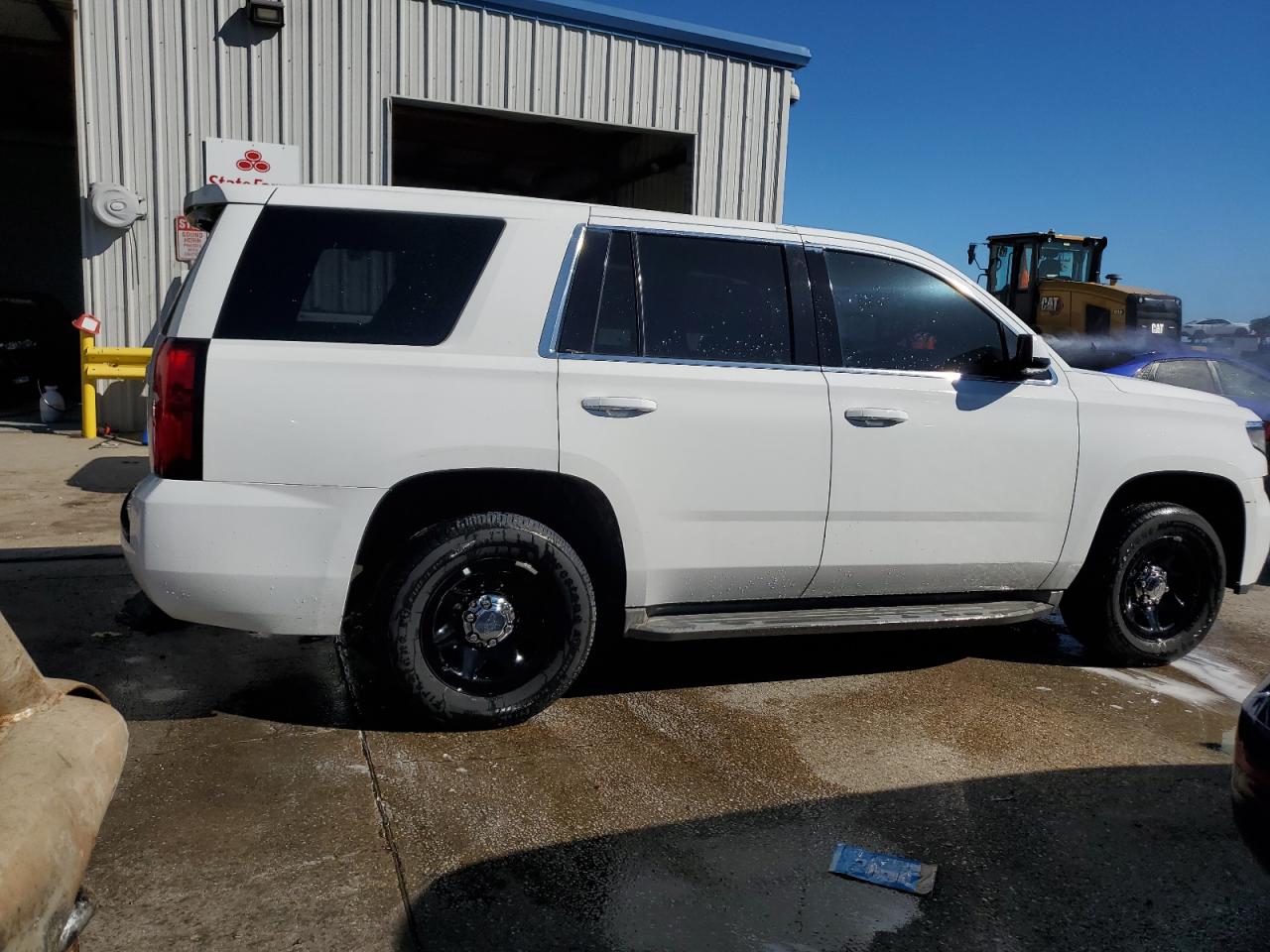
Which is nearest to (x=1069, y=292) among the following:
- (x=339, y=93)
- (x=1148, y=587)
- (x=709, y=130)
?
(x=709, y=130)

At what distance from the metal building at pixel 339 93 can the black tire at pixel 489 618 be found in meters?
7.43

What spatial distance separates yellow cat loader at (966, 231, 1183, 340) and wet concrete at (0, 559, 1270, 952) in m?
12.2

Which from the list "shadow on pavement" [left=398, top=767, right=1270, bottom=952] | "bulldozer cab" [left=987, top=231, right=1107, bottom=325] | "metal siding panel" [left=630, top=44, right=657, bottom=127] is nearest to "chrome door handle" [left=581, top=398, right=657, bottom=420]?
"shadow on pavement" [left=398, top=767, right=1270, bottom=952]

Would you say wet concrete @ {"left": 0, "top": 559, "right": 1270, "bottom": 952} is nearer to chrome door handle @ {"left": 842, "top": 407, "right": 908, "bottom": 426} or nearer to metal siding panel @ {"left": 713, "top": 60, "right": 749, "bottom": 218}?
chrome door handle @ {"left": 842, "top": 407, "right": 908, "bottom": 426}

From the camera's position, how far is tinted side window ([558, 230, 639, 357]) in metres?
3.73

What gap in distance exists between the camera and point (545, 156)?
54.6 ft

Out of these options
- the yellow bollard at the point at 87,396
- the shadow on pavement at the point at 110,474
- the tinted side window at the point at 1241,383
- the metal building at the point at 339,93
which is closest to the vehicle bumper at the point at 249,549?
the shadow on pavement at the point at 110,474

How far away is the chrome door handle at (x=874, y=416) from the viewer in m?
3.97

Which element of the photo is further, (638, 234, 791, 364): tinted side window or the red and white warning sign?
the red and white warning sign

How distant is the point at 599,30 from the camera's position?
36.8 feet

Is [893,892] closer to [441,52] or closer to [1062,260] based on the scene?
[441,52]

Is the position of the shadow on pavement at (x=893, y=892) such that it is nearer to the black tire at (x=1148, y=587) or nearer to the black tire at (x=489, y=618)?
the black tire at (x=489, y=618)

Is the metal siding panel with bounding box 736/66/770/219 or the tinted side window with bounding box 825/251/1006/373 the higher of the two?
the metal siding panel with bounding box 736/66/770/219

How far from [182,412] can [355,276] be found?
772mm
